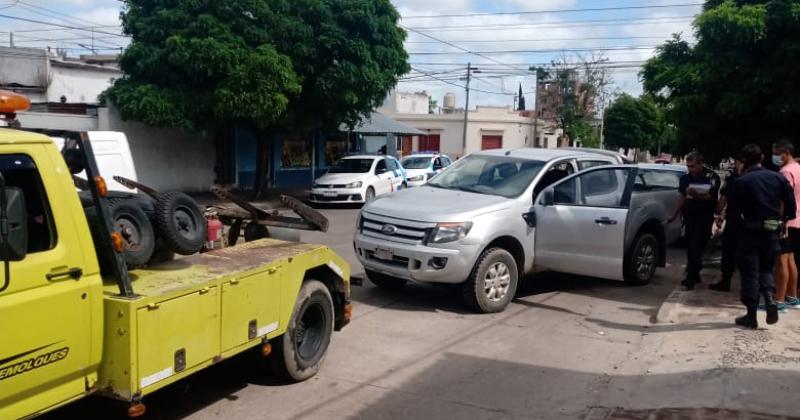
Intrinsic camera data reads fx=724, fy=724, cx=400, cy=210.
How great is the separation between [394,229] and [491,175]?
183cm

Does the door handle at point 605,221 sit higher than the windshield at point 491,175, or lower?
lower

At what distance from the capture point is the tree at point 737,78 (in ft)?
31.4

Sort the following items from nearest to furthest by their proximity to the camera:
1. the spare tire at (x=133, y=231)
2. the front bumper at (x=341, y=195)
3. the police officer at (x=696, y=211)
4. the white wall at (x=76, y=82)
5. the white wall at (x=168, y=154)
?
the spare tire at (x=133, y=231) → the police officer at (x=696, y=211) → the front bumper at (x=341, y=195) → the white wall at (x=168, y=154) → the white wall at (x=76, y=82)

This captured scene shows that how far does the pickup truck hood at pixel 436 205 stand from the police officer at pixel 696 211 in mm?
2649

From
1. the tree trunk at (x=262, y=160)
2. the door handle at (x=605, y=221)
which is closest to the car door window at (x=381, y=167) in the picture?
the tree trunk at (x=262, y=160)

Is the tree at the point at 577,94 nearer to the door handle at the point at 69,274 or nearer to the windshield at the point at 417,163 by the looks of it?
the windshield at the point at 417,163

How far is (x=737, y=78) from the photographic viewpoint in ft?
33.4

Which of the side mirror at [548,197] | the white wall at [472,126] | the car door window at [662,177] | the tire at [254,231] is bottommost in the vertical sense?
the tire at [254,231]

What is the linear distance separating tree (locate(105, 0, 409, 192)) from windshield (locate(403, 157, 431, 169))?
5183 mm

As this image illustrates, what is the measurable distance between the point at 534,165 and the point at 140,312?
6414mm

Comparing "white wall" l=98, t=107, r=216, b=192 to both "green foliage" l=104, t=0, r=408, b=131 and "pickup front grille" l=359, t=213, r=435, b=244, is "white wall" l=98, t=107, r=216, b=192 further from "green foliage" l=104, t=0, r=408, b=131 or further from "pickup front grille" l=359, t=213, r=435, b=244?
"pickup front grille" l=359, t=213, r=435, b=244

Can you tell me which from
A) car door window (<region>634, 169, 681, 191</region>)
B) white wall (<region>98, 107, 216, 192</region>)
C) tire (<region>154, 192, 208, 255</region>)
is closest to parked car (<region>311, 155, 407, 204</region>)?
white wall (<region>98, 107, 216, 192</region>)

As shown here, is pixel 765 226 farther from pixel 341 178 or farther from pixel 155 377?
pixel 341 178

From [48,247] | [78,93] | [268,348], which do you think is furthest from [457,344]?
[78,93]
